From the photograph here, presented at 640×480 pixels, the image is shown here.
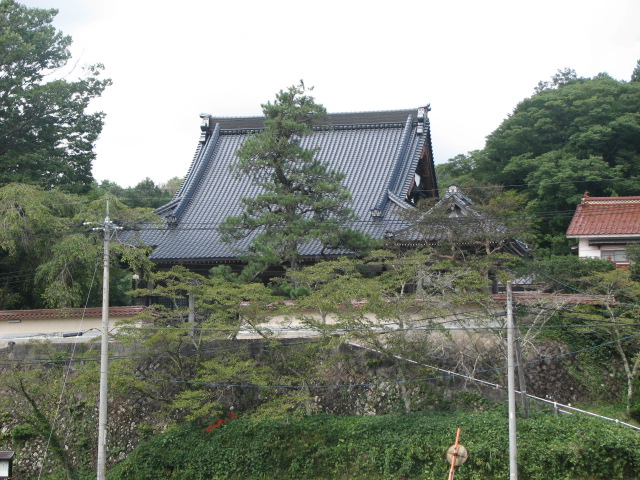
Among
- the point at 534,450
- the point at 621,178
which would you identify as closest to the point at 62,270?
the point at 534,450

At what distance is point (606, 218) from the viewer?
2767cm

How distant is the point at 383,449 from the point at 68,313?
10684 mm

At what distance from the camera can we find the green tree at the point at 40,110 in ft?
90.5

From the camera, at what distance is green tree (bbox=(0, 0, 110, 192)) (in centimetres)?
2759

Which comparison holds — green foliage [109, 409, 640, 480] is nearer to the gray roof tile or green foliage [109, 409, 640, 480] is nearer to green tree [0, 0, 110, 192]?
the gray roof tile

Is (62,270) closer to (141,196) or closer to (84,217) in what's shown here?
(84,217)

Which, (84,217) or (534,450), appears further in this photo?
(84,217)

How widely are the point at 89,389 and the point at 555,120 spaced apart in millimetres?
25994

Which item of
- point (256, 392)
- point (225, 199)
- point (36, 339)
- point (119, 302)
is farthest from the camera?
point (119, 302)

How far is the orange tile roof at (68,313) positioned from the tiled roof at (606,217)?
52.4 feet

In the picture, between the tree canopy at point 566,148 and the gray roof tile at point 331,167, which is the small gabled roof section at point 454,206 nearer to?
the gray roof tile at point 331,167

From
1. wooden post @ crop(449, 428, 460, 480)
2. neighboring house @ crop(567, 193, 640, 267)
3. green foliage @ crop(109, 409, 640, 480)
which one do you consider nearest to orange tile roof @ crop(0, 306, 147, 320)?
green foliage @ crop(109, 409, 640, 480)

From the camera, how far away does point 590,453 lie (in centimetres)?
1653

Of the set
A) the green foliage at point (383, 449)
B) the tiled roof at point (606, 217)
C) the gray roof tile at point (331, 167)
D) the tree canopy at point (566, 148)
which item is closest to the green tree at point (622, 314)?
the green foliage at point (383, 449)
